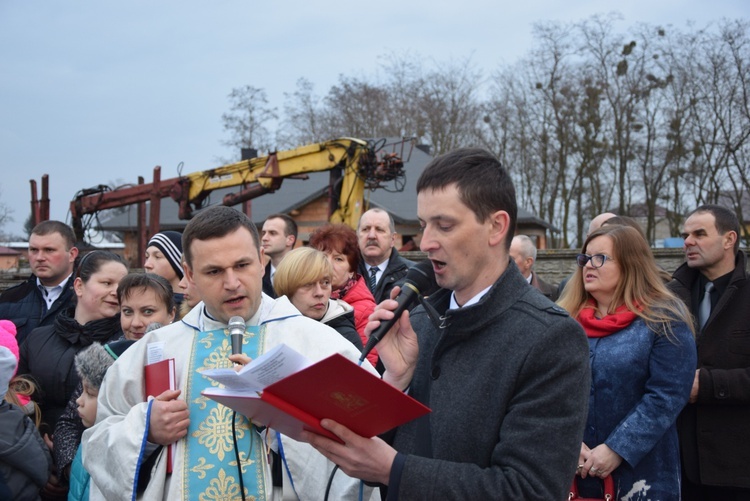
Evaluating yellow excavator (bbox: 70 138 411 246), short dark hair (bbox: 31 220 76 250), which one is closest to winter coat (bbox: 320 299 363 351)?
short dark hair (bbox: 31 220 76 250)

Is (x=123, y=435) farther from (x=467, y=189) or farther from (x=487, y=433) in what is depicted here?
(x=467, y=189)

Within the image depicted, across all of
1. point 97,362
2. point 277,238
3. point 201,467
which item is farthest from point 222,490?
point 277,238

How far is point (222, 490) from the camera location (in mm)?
2383

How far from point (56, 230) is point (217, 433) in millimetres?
3969

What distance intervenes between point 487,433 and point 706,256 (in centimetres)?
333

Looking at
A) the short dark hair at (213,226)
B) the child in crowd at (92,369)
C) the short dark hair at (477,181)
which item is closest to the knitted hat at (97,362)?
A: the child in crowd at (92,369)

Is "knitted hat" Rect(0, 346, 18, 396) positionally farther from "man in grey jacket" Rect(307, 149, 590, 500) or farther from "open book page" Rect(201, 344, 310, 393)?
"man in grey jacket" Rect(307, 149, 590, 500)

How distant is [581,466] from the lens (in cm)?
319

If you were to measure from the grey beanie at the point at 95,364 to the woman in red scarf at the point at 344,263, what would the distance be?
2005mm

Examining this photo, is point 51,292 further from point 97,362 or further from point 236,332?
point 236,332

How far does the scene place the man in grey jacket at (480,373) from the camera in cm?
181

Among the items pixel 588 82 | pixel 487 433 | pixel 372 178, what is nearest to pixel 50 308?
pixel 487 433

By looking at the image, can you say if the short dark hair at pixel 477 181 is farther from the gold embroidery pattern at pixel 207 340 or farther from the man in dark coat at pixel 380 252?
the man in dark coat at pixel 380 252

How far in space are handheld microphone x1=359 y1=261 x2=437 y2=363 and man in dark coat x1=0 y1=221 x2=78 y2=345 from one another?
402cm
